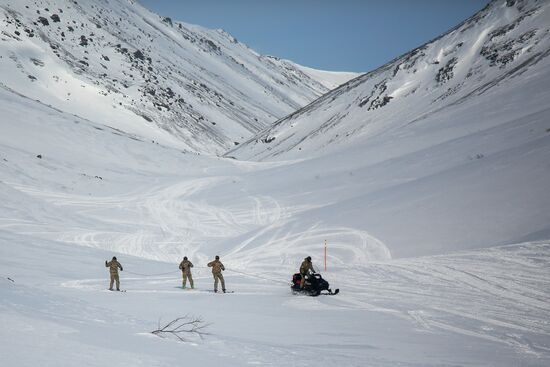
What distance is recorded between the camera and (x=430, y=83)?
9412cm

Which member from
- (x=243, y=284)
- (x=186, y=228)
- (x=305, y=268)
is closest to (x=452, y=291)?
(x=305, y=268)

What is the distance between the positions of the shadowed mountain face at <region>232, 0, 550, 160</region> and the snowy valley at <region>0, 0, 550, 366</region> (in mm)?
897

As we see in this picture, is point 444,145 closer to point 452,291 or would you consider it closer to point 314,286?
point 452,291

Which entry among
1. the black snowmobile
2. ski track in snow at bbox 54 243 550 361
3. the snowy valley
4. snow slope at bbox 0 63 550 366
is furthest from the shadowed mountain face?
the black snowmobile

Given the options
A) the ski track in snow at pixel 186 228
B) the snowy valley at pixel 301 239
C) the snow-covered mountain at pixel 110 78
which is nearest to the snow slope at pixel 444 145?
the snowy valley at pixel 301 239

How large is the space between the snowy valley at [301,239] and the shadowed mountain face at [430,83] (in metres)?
0.90

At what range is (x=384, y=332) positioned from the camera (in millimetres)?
11367

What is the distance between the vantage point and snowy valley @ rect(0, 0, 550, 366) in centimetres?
877

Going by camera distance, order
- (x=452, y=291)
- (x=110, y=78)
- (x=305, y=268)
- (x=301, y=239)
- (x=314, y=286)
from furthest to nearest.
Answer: (x=110, y=78)
(x=301, y=239)
(x=305, y=268)
(x=314, y=286)
(x=452, y=291)

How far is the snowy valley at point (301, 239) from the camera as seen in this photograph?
28.8 ft

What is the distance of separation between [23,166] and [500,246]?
3937 centimetres

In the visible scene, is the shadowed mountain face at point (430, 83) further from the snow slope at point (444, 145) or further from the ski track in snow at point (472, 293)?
the ski track in snow at point (472, 293)

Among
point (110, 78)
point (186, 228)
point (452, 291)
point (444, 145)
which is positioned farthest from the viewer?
point (110, 78)

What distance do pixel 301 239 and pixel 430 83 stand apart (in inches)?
2977
